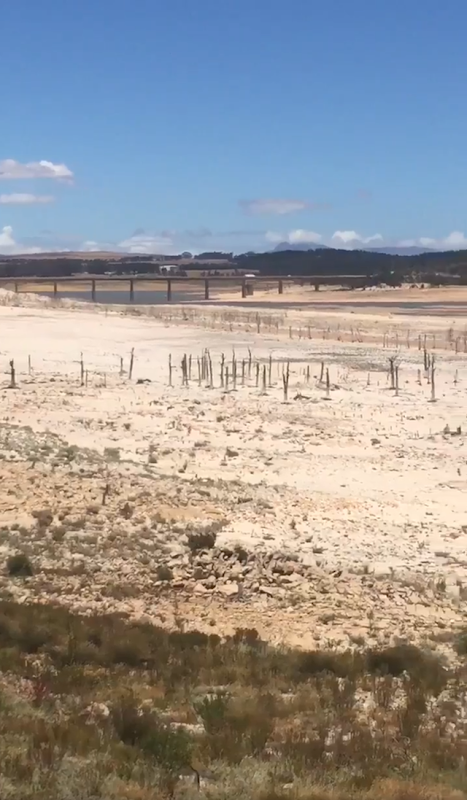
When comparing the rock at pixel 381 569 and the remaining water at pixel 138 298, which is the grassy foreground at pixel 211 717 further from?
the remaining water at pixel 138 298

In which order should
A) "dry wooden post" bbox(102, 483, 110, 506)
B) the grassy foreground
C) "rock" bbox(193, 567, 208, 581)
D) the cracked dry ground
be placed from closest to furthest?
the grassy foreground < the cracked dry ground < "rock" bbox(193, 567, 208, 581) < "dry wooden post" bbox(102, 483, 110, 506)

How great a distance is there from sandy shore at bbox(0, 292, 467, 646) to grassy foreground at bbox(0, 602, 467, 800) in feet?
4.24

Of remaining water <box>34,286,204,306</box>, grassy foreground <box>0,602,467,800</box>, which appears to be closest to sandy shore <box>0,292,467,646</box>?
grassy foreground <box>0,602,467,800</box>

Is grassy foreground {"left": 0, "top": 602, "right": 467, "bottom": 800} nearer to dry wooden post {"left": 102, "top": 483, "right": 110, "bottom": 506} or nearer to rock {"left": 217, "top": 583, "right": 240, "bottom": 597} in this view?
rock {"left": 217, "top": 583, "right": 240, "bottom": 597}

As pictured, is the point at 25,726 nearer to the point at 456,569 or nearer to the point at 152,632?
the point at 152,632

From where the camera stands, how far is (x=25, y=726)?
6.27 m

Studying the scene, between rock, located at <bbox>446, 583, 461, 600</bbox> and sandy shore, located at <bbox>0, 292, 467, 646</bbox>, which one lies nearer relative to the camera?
sandy shore, located at <bbox>0, 292, 467, 646</bbox>

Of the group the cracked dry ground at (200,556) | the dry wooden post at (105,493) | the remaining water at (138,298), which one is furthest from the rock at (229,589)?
the remaining water at (138,298)

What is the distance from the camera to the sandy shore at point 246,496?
11125mm

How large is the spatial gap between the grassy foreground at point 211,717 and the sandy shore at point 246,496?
1.29 meters

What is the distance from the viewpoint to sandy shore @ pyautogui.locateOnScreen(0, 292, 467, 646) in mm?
11125

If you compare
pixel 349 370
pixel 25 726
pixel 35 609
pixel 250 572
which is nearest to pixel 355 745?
pixel 25 726

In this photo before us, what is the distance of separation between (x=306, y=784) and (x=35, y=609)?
4897mm

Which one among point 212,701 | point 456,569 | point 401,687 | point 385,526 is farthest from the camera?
point 385,526
